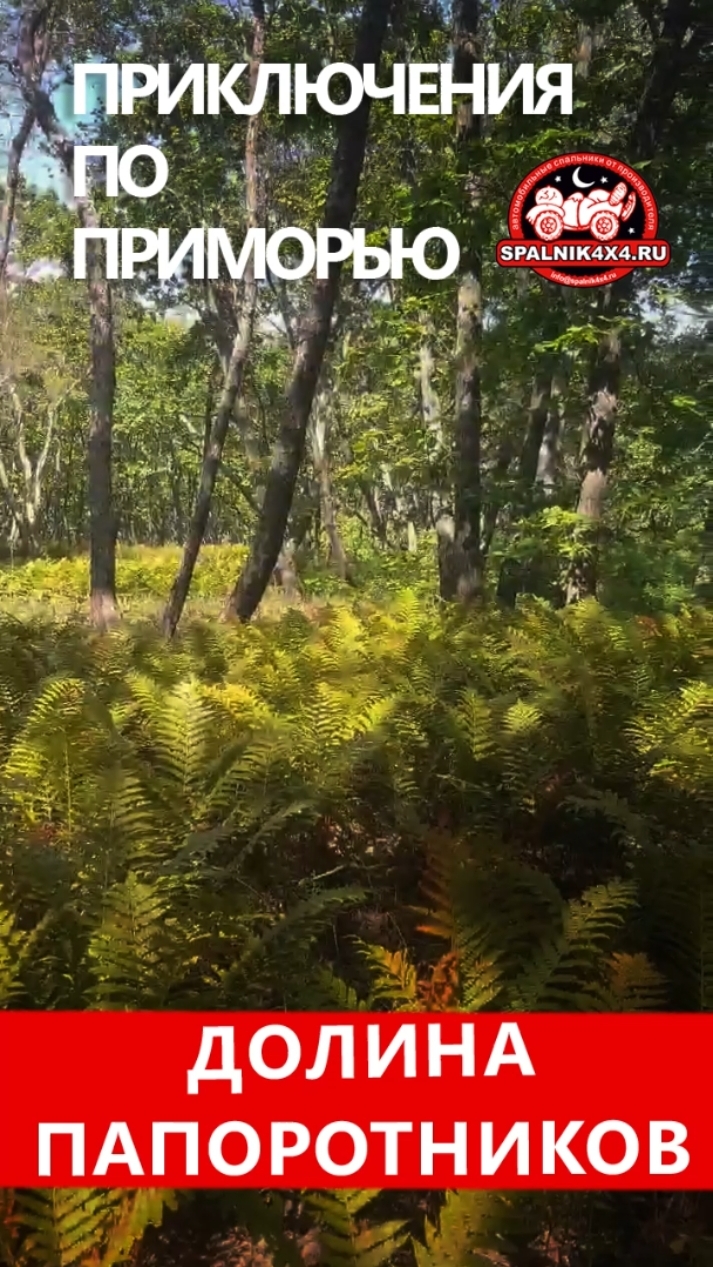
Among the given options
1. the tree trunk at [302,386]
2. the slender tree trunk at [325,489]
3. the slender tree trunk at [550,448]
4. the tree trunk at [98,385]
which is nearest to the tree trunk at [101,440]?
the tree trunk at [98,385]

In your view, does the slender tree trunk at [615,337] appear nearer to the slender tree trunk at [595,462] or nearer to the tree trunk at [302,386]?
the slender tree trunk at [595,462]

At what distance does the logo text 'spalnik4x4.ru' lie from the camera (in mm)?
3422

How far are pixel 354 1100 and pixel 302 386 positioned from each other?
4.89 m

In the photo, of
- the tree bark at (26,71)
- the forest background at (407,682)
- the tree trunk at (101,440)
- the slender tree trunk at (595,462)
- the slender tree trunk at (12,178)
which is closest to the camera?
the forest background at (407,682)

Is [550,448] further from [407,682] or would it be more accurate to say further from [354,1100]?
[354,1100]

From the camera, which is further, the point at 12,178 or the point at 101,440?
the point at 12,178

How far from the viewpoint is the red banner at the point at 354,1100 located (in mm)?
1640

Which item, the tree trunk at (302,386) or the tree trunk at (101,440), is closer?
the tree trunk at (302,386)

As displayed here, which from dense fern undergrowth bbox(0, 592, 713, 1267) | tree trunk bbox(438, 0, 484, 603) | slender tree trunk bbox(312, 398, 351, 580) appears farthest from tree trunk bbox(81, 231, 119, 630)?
slender tree trunk bbox(312, 398, 351, 580)

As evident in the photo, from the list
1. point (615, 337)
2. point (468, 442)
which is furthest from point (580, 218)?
point (468, 442)

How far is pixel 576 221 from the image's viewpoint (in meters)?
3.46

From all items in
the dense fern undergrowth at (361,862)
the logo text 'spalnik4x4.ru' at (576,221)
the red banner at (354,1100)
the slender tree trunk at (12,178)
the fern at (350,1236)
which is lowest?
the fern at (350,1236)

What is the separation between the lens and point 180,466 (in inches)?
1025

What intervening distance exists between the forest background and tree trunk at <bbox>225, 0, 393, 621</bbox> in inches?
0.9
